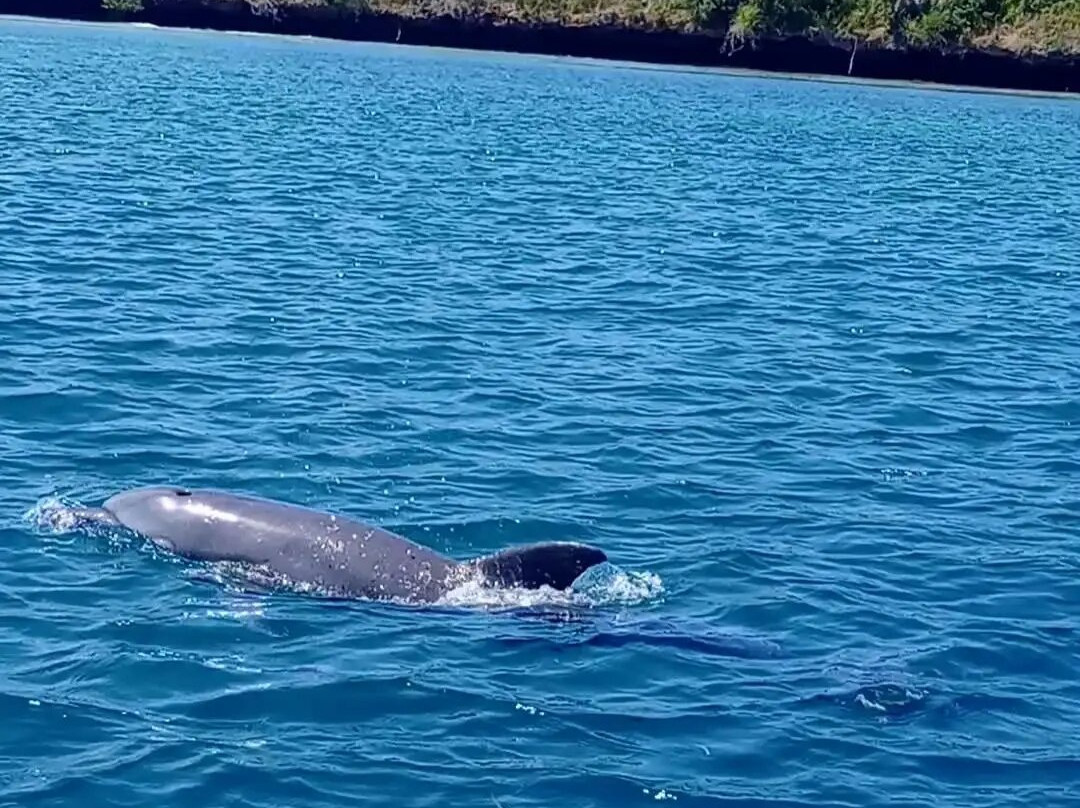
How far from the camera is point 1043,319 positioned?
2670 centimetres

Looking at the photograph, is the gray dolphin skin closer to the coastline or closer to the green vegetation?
the coastline

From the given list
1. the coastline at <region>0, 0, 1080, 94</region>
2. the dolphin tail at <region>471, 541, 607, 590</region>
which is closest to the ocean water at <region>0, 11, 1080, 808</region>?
the dolphin tail at <region>471, 541, 607, 590</region>

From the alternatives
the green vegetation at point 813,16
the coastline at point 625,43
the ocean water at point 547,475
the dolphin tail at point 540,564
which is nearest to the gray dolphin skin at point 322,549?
the dolphin tail at point 540,564

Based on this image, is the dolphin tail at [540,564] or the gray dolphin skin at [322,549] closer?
the dolphin tail at [540,564]

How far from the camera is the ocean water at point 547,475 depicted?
1105 centimetres

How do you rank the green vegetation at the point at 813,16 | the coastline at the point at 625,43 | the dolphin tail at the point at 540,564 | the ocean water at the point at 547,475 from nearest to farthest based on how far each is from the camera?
1. the ocean water at the point at 547,475
2. the dolphin tail at the point at 540,564
3. the coastline at the point at 625,43
4. the green vegetation at the point at 813,16

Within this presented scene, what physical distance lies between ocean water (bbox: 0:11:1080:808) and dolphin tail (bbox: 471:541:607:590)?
187 millimetres

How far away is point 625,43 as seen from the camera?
92688 mm

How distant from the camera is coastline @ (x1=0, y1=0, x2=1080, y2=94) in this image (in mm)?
87562

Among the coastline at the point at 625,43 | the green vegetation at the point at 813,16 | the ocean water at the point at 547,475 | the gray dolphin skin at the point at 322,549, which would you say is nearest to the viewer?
the ocean water at the point at 547,475

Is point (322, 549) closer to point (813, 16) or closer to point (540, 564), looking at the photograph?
point (540, 564)

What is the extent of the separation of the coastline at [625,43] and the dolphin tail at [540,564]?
7784 centimetres

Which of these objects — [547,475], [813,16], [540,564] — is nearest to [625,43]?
[813,16]

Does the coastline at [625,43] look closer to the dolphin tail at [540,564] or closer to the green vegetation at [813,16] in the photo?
the green vegetation at [813,16]
